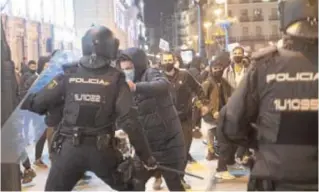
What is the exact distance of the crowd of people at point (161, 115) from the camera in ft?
10.9

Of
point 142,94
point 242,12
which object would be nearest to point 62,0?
point 142,94

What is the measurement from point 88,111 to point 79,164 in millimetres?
378

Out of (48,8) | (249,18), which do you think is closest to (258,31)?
(249,18)

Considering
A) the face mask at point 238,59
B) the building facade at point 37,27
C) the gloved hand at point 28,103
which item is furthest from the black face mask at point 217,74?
the gloved hand at point 28,103

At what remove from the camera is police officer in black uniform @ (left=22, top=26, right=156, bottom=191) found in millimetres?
4492

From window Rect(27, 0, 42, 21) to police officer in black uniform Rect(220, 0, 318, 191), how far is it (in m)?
8.04

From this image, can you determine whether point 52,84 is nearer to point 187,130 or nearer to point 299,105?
point 299,105

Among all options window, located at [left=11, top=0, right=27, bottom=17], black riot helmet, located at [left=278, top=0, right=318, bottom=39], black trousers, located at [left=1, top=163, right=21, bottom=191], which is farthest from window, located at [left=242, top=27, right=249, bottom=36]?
black riot helmet, located at [left=278, top=0, right=318, bottom=39]

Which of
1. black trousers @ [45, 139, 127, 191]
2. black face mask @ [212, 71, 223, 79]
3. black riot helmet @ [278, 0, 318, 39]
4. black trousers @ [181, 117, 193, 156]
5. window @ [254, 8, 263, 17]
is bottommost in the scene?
black trousers @ [181, 117, 193, 156]

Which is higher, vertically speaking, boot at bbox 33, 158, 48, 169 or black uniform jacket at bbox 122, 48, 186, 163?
black uniform jacket at bbox 122, 48, 186, 163

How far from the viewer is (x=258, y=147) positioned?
3512 mm

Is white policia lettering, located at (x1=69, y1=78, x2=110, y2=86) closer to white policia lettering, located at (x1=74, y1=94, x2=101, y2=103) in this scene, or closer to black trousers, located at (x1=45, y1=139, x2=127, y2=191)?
white policia lettering, located at (x1=74, y1=94, x2=101, y2=103)

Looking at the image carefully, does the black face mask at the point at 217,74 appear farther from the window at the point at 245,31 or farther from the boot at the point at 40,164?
the window at the point at 245,31

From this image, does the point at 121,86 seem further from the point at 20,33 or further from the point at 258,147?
the point at 20,33
